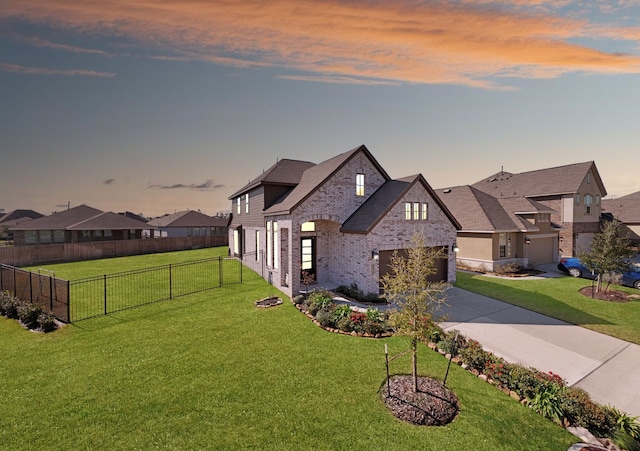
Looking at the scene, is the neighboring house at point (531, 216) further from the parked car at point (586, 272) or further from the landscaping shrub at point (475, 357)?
the landscaping shrub at point (475, 357)

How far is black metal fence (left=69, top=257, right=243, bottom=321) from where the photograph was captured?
13.8 meters

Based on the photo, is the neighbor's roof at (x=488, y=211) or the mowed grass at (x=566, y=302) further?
the neighbor's roof at (x=488, y=211)

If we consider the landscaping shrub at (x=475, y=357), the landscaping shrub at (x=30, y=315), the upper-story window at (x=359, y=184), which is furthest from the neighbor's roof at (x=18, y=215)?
the landscaping shrub at (x=475, y=357)

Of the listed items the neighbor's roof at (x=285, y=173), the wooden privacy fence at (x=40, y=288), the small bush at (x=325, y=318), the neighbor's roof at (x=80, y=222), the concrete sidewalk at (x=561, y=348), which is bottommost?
the concrete sidewalk at (x=561, y=348)

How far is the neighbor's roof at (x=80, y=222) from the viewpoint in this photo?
119 ft

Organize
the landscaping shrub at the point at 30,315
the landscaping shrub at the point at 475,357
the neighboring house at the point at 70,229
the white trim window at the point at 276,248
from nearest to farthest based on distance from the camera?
1. the landscaping shrub at the point at 475,357
2. the landscaping shrub at the point at 30,315
3. the white trim window at the point at 276,248
4. the neighboring house at the point at 70,229

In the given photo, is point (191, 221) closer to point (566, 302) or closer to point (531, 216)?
point (531, 216)

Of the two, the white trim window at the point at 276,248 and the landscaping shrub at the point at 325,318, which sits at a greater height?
the white trim window at the point at 276,248

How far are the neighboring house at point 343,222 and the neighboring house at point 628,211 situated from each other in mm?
34230

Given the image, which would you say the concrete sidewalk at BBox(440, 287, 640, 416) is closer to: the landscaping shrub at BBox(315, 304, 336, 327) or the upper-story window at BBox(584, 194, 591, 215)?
the landscaping shrub at BBox(315, 304, 336, 327)

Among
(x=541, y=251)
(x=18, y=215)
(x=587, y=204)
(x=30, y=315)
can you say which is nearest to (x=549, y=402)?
(x=30, y=315)

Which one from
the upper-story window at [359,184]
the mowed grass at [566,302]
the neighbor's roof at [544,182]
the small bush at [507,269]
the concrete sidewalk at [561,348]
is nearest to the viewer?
the concrete sidewalk at [561,348]

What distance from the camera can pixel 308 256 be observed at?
18.0 metres

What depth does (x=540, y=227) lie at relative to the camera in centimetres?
2602
